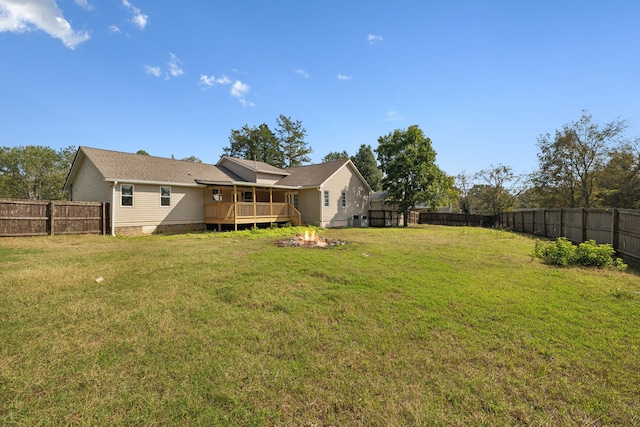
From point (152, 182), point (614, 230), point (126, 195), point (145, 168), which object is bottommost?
point (614, 230)

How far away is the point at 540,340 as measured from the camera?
11.6 ft

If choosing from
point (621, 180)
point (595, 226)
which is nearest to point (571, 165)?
point (621, 180)

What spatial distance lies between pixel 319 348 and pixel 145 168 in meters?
17.4

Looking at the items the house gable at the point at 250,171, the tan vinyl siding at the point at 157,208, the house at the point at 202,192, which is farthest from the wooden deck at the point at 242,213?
the house gable at the point at 250,171

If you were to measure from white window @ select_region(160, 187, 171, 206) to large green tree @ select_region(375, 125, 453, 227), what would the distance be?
17.2m

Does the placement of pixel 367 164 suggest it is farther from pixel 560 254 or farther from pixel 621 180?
pixel 560 254

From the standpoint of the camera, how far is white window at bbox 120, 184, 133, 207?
14.7m

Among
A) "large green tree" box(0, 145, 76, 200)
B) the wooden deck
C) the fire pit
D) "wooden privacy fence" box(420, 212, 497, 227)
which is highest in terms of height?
"large green tree" box(0, 145, 76, 200)

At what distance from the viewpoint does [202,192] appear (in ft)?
59.9

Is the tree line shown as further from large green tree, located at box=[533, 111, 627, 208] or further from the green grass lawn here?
the green grass lawn

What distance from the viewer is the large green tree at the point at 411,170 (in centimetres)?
2417

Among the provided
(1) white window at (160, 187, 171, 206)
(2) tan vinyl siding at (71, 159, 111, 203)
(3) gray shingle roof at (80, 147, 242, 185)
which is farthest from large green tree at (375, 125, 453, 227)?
(2) tan vinyl siding at (71, 159, 111, 203)

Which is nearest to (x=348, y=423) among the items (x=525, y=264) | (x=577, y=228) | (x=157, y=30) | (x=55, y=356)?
(x=55, y=356)

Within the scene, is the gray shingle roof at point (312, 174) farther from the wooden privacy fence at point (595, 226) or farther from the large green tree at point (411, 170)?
the wooden privacy fence at point (595, 226)
